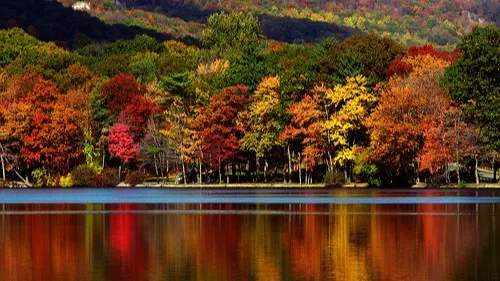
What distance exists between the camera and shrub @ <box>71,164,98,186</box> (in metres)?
93.5

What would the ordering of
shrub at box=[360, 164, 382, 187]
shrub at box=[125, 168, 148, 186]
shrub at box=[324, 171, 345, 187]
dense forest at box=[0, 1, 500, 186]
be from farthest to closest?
shrub at box=[125, 168, 148, 186]
shrub at box=[324, 171, 345, 187]
shrub at box=[360, 164, 382, 187]
dense forest at box=[0, 1, 500, 186]

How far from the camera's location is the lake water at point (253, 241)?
2656 cm

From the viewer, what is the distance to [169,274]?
85.7 ft

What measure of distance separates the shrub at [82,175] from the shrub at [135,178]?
2889 mm

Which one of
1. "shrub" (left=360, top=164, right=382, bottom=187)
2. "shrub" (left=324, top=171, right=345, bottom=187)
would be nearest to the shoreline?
"shrub" (left=324, top=171, right=345, bottom=187)

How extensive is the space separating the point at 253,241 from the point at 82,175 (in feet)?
199

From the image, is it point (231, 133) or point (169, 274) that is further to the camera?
point (231, 133)

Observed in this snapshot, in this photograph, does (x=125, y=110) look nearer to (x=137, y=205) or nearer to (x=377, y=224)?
(x=137, y=205)

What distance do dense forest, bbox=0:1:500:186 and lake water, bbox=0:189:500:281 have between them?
22.4 m

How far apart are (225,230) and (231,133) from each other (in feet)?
169

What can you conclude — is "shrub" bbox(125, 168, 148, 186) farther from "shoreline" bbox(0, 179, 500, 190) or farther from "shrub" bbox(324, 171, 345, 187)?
"shrub" bbox(324, 171, 345, 187)

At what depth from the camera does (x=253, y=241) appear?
3431cm

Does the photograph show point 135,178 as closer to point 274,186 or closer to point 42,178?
point 42,178

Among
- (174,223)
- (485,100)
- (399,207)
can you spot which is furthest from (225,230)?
(485,100)
